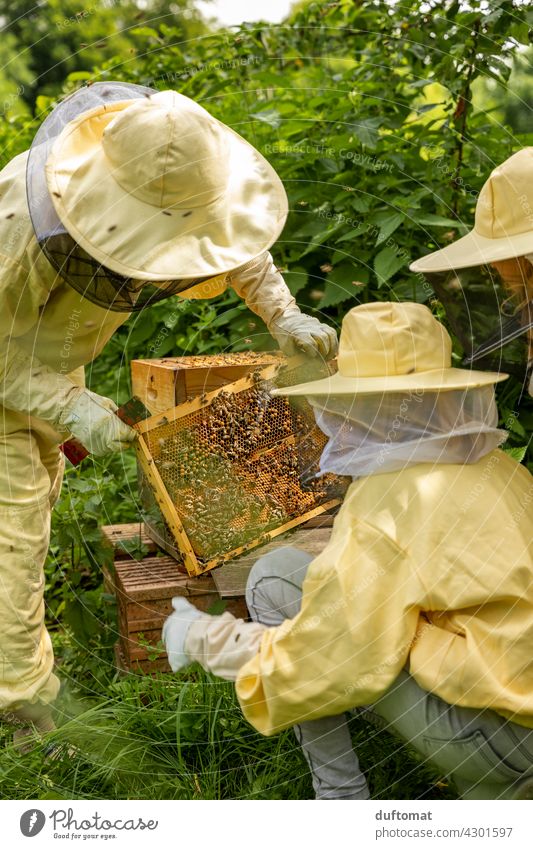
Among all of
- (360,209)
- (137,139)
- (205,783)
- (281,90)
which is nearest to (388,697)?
(205,783)

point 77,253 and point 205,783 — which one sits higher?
point 77,253

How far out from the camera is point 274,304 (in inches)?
128

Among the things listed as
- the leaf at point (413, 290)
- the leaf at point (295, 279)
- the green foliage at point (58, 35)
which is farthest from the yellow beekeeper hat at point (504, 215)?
the green foliage at point (58, 35)

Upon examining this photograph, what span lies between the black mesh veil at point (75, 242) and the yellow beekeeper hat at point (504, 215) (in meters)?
0.86

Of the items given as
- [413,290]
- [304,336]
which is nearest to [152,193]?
[304,336]

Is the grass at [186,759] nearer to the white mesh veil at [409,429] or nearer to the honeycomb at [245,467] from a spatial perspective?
the honeycomb at [245,467]

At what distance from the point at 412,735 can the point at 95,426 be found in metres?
1.34

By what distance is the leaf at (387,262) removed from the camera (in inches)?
145

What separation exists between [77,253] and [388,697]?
1.61 metres

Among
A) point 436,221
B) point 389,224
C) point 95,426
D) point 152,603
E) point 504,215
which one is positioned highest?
point 504,215

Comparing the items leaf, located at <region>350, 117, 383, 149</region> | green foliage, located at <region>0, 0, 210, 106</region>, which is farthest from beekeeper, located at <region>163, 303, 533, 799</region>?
green foliage, located at <region>0, 0, 210, 106</region>

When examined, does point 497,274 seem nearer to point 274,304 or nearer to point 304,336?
point 304,336

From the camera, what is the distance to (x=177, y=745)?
3.06 m

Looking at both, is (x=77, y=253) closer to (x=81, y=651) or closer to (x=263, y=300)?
(x=263, y=300)
